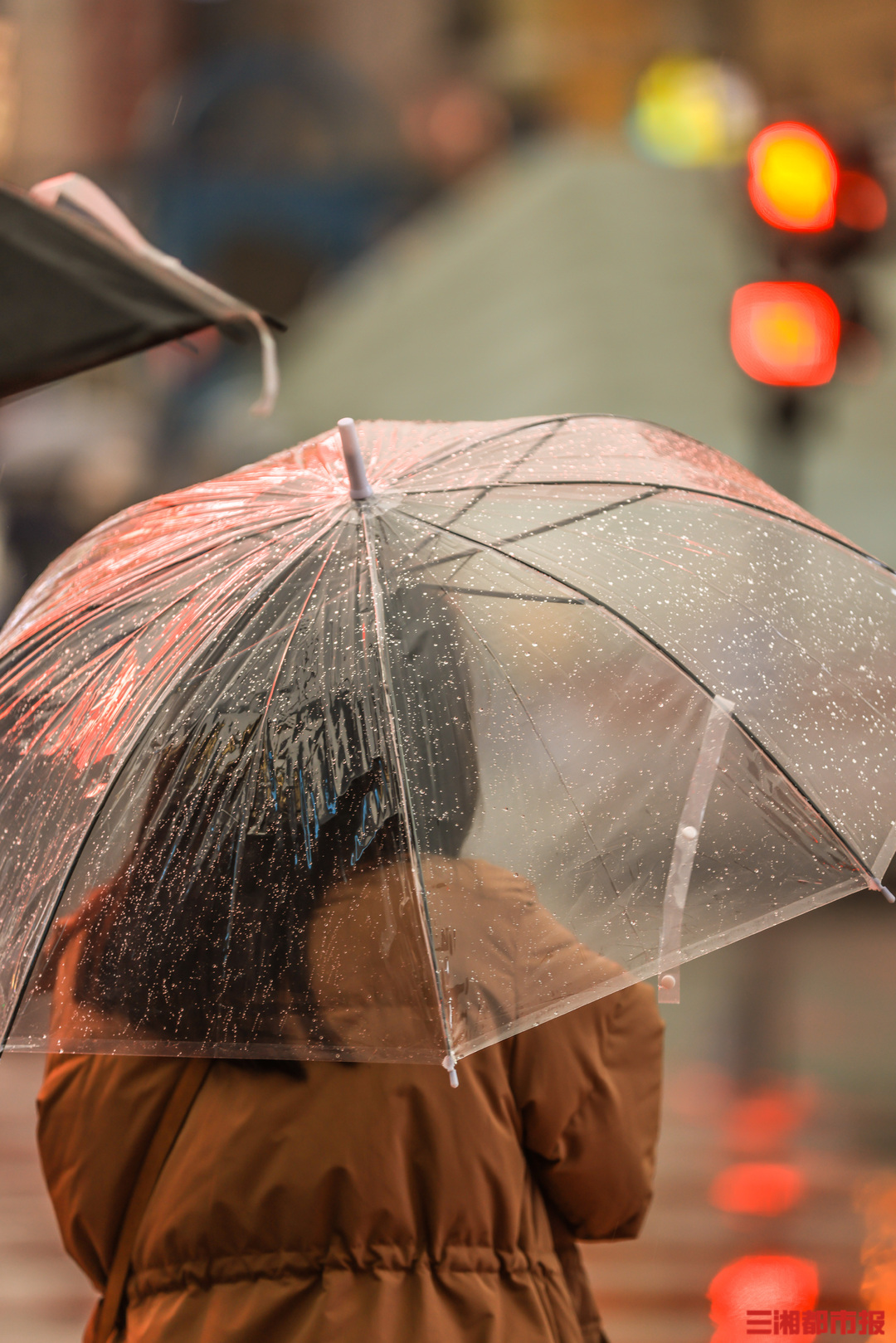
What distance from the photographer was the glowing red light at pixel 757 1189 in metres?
6.14

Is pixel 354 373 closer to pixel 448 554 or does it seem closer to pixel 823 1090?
pixel 823 1090

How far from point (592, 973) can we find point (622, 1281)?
396 cm

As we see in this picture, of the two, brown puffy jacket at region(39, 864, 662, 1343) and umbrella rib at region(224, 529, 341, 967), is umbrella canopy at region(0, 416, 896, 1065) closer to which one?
umbrella rib at region(224, 529, 341, 967)

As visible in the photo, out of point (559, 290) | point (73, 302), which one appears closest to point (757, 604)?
point (73, 302)

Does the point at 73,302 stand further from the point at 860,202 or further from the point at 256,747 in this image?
the point at 860,202

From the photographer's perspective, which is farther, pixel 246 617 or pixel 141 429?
pixel 141 429

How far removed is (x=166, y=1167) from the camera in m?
2.13

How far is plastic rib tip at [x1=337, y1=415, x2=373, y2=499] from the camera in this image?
2.14 m

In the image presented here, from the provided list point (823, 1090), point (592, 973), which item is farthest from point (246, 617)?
point (823, 1090)

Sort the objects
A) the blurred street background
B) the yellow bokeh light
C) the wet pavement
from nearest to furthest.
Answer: the wet pavement
the blurred street background
the yellow bokeh light

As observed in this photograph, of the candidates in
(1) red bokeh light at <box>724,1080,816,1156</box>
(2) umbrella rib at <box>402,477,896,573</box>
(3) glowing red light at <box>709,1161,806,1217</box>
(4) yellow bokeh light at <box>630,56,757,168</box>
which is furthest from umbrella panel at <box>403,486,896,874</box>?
(4) yellow bokeh light at <box>630,56,757,168</box>

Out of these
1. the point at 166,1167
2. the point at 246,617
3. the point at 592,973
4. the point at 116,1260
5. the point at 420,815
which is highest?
the point at 246,617

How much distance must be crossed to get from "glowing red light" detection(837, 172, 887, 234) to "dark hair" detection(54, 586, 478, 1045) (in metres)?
6.41

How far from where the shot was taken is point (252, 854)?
6.84ft
